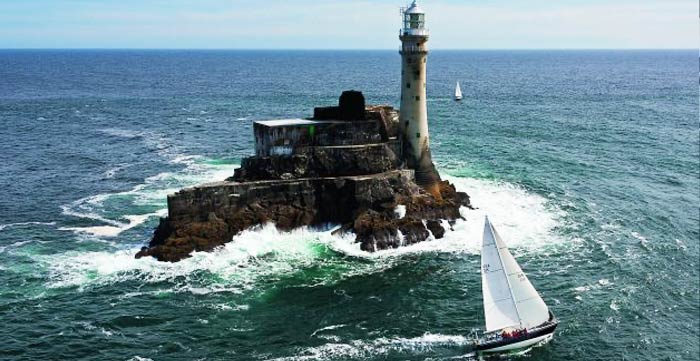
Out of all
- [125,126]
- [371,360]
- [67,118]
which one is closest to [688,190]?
[371,360]

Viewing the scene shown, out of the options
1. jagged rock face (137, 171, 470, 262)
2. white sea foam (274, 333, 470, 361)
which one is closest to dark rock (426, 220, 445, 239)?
jagged rock face (137, 171, 470, 262)

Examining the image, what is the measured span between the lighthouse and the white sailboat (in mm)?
22254

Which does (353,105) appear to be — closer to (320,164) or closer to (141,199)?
(320,164)

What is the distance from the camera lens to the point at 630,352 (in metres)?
35.8

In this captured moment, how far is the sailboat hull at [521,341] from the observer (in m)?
35.5

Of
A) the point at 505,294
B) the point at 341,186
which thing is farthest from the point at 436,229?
the point at 505,294

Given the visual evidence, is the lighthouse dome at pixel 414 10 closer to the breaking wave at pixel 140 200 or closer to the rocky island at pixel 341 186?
the rocky island at pixel 341 186

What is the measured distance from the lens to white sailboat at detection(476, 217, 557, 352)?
36594 millimetres

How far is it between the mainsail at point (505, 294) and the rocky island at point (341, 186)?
1547 centimetres

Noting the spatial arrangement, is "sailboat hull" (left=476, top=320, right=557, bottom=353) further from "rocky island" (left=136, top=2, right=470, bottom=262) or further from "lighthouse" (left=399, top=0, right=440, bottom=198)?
"lighthouse" (left=399, top=0, right=440, bottom=198)

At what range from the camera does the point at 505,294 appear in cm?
3706

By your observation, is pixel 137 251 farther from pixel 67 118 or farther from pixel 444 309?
pixel 67 118

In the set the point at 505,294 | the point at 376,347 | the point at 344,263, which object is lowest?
the point at 376,347

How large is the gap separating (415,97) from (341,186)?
37.5 feet
